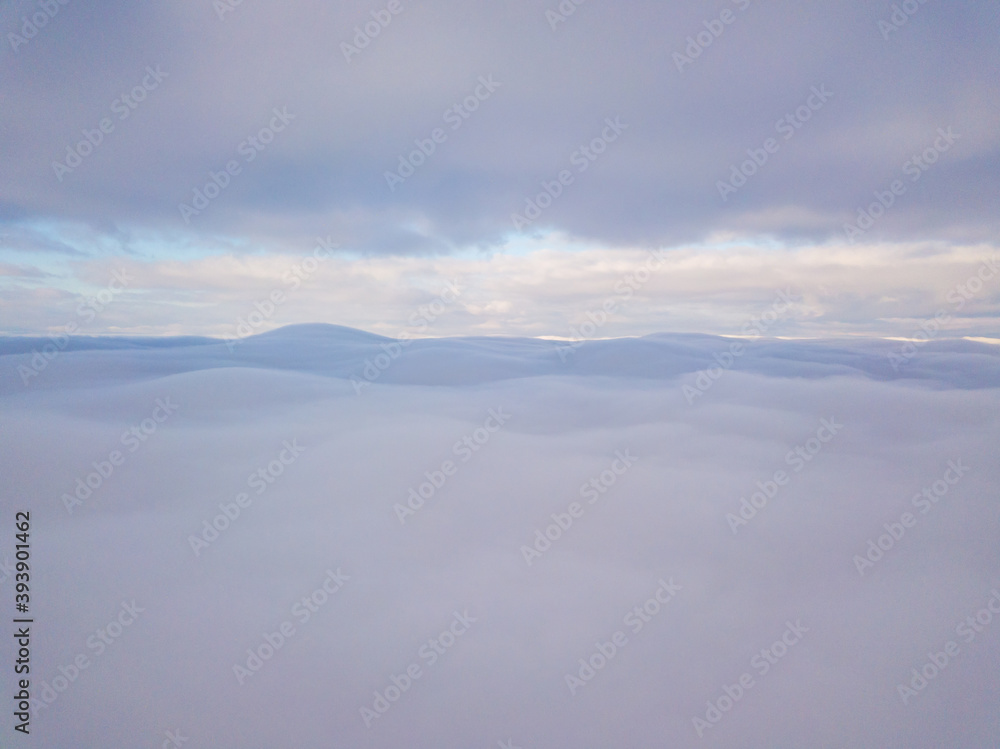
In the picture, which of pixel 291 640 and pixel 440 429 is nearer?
pixel 291 640

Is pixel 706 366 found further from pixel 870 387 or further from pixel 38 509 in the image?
pixel 38 509

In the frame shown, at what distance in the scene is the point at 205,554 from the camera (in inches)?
291

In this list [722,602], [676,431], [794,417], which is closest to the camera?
[722,602]

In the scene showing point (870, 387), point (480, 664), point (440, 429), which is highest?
point (870, 387)

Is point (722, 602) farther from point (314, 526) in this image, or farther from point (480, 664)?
point (314, 526)

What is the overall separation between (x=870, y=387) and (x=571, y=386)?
1356 centimetres

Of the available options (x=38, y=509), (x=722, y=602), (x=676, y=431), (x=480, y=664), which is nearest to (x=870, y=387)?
(x=676, y=431)

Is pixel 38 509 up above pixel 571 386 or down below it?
below

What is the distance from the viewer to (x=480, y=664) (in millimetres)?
5266

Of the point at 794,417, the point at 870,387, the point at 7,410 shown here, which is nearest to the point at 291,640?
the point at 7,410

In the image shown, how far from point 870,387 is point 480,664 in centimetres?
2266

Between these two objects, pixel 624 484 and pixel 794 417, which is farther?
pixel 794 417

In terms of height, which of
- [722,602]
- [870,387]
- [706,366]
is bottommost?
[722,602]

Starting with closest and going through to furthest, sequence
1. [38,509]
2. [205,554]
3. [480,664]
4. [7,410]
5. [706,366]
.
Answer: [480,664]
[205,554]
[38,509]
[7,410]
[706,366]
